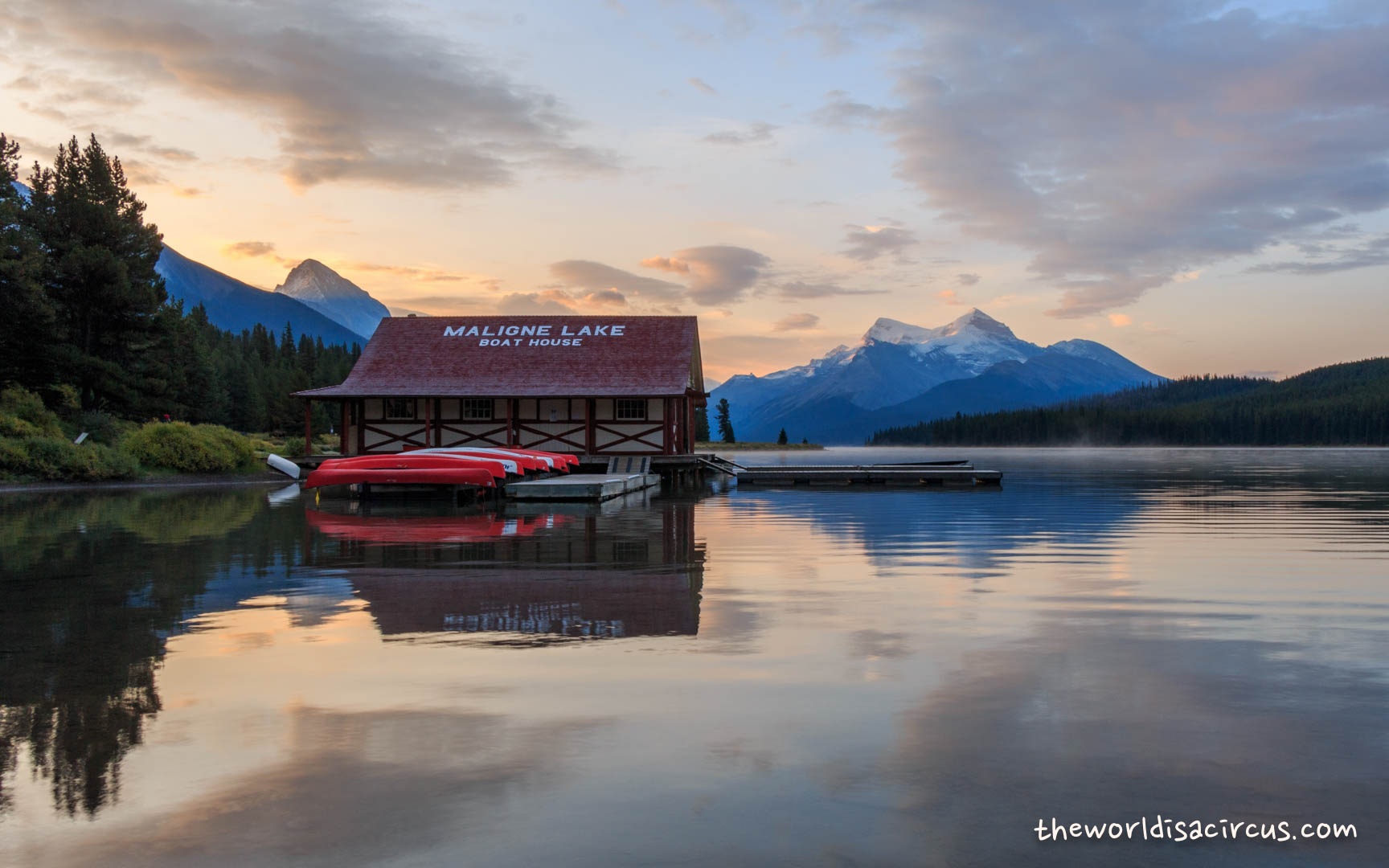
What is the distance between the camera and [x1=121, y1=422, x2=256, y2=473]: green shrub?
3753 cm

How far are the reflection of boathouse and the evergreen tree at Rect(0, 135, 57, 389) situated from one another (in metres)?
25.5

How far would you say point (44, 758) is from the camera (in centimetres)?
512

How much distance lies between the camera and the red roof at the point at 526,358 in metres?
37.6

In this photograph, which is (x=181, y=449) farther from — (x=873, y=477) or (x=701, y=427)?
(x=701, y=427)

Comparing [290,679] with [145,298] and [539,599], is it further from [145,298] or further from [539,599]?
[145,298]

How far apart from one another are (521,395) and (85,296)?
21.7m

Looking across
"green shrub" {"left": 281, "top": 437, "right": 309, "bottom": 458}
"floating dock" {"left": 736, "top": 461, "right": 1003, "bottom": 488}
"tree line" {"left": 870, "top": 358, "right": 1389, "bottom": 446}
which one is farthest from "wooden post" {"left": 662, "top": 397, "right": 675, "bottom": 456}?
"tree line" {"left": 870, "top": 358, "right": 1389, "bottom": 446}

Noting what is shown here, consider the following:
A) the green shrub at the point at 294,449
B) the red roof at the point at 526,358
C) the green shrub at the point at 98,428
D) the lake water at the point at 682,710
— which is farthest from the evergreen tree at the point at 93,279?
the lake water at the point at 682,710

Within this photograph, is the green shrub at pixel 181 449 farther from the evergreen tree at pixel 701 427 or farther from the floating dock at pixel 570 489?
the evergreen tree at pixel 701 427

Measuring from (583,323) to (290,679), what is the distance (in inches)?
1424

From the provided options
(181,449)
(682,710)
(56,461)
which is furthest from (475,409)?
(682,710)

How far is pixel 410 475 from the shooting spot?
28.1m

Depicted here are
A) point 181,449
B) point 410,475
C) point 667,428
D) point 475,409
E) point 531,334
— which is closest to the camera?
point 410,475

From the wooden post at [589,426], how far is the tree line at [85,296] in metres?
20.2
